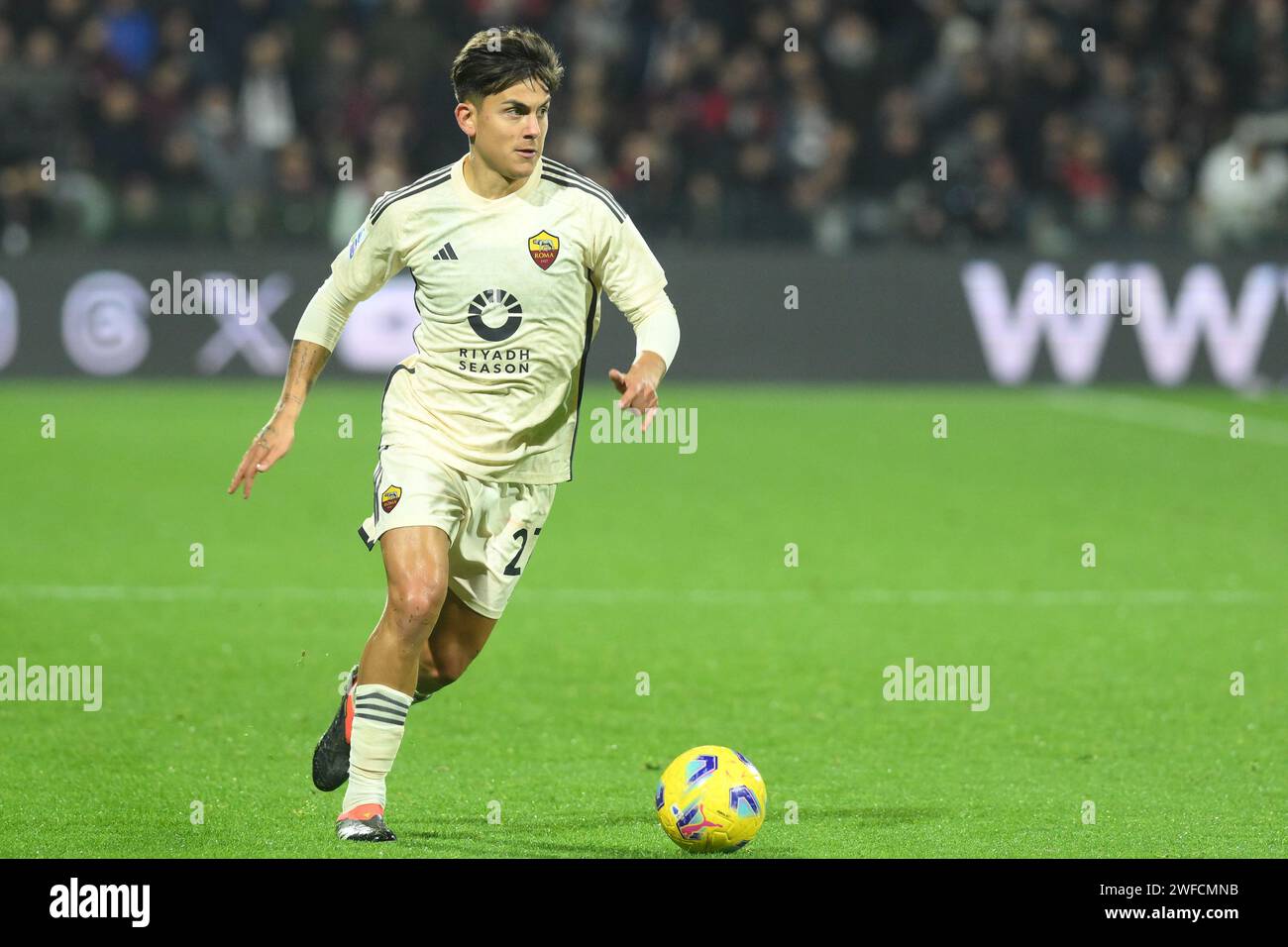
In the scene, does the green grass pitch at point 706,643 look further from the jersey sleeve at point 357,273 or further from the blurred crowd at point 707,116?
the blurred crowd at point 707,116

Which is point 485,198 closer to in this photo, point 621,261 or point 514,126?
point 514,126

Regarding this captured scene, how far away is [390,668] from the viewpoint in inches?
211

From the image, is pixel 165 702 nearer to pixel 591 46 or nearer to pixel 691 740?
pixel 691 740

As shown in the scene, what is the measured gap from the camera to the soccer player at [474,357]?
5359mm

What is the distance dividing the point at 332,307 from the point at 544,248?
0.66m

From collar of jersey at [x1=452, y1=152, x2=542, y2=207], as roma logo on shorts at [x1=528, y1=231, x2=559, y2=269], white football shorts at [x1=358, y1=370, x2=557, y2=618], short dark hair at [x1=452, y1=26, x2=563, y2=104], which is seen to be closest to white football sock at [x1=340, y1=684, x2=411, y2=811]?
white football shorts at [x1=358, y1=370, x2=557, y2=618]

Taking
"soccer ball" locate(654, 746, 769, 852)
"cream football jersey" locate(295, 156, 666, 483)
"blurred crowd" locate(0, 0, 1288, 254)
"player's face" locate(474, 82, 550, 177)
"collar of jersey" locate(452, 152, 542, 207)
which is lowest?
"soccer ball" locate(654, 746, 769, 852)

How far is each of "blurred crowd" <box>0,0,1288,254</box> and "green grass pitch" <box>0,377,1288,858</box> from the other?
329 cm

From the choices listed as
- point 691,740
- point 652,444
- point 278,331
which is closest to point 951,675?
point 691,740

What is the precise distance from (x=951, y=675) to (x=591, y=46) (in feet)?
43.4

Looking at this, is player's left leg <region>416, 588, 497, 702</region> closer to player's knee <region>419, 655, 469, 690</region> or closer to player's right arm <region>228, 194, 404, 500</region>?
player's knee <region>419, 655, 469, 690</region>

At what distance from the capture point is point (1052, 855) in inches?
207

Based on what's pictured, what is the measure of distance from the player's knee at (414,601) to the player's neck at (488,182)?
1.11 m

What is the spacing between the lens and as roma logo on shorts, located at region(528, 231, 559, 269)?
553 centimetres
